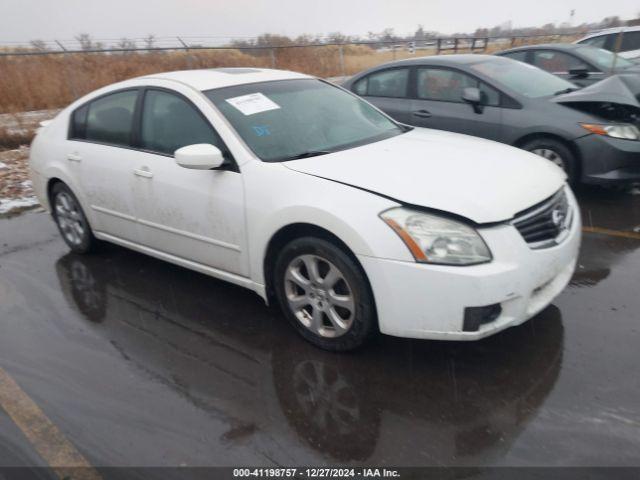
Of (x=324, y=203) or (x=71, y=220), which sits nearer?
(x=324, y=203)

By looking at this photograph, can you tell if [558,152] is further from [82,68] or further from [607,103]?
[82,68]

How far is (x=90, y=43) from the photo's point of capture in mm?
15375

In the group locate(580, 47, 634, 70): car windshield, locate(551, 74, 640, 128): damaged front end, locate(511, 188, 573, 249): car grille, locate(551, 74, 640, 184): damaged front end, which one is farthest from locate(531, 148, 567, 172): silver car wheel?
locate(580, 47, 634, 70): car windshield

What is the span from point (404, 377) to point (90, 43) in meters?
15.5

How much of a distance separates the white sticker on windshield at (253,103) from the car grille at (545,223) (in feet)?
6.05

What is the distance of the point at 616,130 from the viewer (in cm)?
540

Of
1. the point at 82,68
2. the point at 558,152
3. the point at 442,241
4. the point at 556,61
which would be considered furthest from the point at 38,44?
the point at 442,241

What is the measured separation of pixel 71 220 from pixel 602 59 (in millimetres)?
7892

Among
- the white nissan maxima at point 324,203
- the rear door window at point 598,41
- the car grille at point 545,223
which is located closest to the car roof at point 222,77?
the white nissan maxima at point 324,203

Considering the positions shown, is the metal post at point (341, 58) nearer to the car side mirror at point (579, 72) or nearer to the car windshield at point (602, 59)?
the car windshield at point (602, 59)

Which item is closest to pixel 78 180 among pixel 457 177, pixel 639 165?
pixel 457 177

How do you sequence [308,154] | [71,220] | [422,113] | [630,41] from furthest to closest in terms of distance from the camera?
[630,41], [422,113], [71,220], [308,154]

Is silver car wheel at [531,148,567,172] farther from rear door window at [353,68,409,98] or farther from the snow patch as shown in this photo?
the snow patch

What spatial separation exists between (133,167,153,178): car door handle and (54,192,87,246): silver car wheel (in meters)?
1.10
